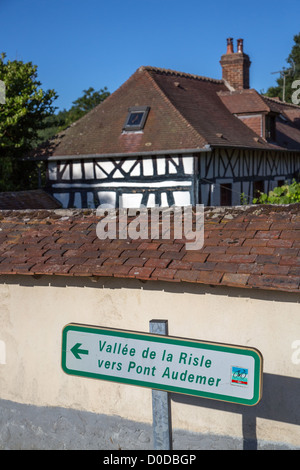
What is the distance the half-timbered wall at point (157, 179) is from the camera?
18109 mm

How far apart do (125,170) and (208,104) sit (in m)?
→ 5.28

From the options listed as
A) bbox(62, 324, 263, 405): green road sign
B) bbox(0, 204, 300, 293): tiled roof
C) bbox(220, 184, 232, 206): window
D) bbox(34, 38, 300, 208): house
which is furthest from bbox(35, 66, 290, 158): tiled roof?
bbox(62, 324, 263, 405): green road sign

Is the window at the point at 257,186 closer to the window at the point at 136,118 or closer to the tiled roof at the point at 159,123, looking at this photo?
the tiled roof at the point at 159,123

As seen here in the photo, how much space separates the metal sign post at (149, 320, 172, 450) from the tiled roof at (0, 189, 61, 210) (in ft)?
40.1

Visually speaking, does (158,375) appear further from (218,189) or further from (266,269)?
(218,189)

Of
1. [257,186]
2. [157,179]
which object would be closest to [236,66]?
[257,186]

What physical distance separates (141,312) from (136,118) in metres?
14.4

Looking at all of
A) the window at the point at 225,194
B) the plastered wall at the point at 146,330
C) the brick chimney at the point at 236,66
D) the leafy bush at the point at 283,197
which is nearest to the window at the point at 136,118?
the window at the point at 225,194

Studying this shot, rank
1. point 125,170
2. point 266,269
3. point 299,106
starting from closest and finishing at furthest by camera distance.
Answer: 1. point 266,269
2. point 125,170
3. point 299,106

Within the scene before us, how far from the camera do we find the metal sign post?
3951 millimetres

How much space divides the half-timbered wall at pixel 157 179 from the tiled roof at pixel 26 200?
1.11 meters

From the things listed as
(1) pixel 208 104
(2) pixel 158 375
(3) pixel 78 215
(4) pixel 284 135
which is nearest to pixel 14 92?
(1) pixel 208 104

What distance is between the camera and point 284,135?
2578cm
